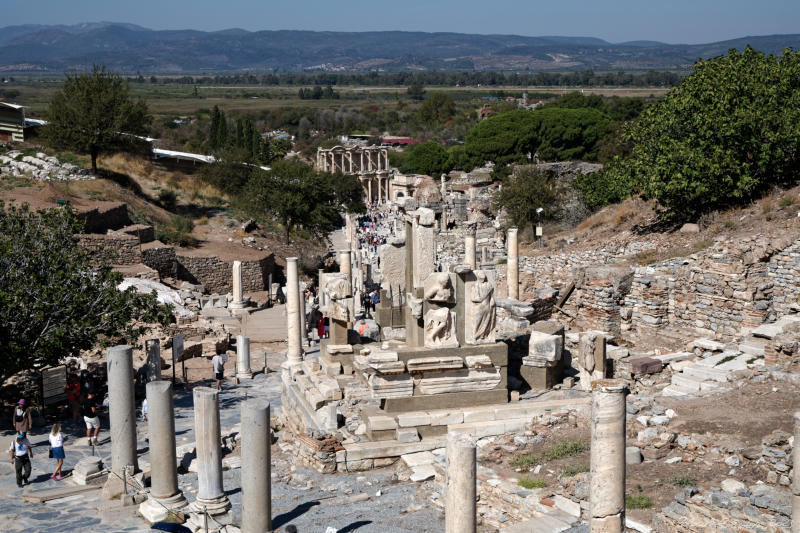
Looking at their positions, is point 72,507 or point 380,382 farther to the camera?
point 380,382

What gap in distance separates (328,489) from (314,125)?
121 metres

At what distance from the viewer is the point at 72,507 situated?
11.6 m

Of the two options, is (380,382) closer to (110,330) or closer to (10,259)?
(110,330)

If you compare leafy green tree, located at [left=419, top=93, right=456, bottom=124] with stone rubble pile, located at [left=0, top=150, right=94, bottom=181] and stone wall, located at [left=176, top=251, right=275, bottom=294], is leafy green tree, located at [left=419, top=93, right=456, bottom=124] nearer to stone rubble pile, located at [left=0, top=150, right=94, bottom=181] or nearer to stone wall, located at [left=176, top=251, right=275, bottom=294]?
stone rubble pile, located at [left=0, top=150, right=94, bottom=181]

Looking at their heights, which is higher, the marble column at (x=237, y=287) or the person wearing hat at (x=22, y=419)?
the person wearing hat at (x=22, y=419)

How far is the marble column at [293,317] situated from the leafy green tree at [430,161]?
5729 centimetres

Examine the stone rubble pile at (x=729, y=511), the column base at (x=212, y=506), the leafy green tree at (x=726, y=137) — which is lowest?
the column base at (x=212, y=506)

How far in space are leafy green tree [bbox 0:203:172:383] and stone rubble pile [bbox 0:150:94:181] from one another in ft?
77.8

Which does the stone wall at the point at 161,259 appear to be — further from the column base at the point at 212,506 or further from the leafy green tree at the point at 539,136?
the leafy green tree at the point at 539,136

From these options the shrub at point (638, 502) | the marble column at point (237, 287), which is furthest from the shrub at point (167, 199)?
the shrub at point (638, 502)

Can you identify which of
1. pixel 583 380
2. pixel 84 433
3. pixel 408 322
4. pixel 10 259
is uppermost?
pixel 10 259

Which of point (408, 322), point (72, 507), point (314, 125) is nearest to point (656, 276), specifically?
point (408, 322)

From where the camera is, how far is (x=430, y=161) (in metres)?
76.6

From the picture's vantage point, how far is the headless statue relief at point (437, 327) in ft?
44.3
